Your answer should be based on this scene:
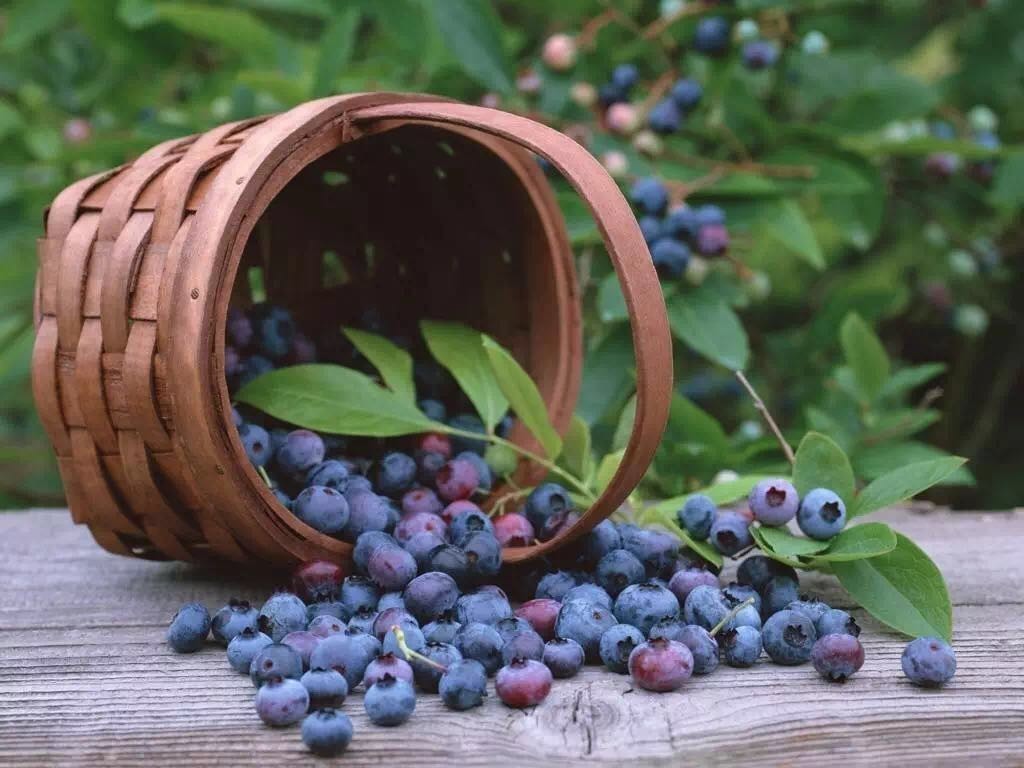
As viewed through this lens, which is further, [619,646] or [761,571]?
[761,571]

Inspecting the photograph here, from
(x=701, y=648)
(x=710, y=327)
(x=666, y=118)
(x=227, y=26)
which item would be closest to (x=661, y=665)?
(x=701, y=648)

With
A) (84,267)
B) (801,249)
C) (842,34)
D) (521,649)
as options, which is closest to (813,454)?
(521,649)

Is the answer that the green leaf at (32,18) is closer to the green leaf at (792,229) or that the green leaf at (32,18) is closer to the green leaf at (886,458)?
the green leaf at (792,229)

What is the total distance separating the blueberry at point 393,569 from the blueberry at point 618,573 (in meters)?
0.17

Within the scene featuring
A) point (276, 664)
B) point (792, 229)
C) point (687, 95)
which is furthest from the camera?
point (687, 95)

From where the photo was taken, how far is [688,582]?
1.07m

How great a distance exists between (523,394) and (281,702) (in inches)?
16.4

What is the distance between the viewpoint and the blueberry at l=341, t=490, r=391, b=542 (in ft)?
3.69

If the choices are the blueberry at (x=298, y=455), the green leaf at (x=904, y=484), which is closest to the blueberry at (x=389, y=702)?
the blueberry at (x=298, y=455)

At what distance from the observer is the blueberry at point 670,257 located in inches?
59.0

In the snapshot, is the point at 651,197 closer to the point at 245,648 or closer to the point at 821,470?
the point at 821,470

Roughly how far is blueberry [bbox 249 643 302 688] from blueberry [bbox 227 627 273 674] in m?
0.03

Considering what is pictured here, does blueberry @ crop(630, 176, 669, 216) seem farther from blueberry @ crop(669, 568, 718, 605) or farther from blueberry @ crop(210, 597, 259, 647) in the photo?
blueberry @ crop(210, 597, 259, 647)

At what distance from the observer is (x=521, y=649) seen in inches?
37.4
